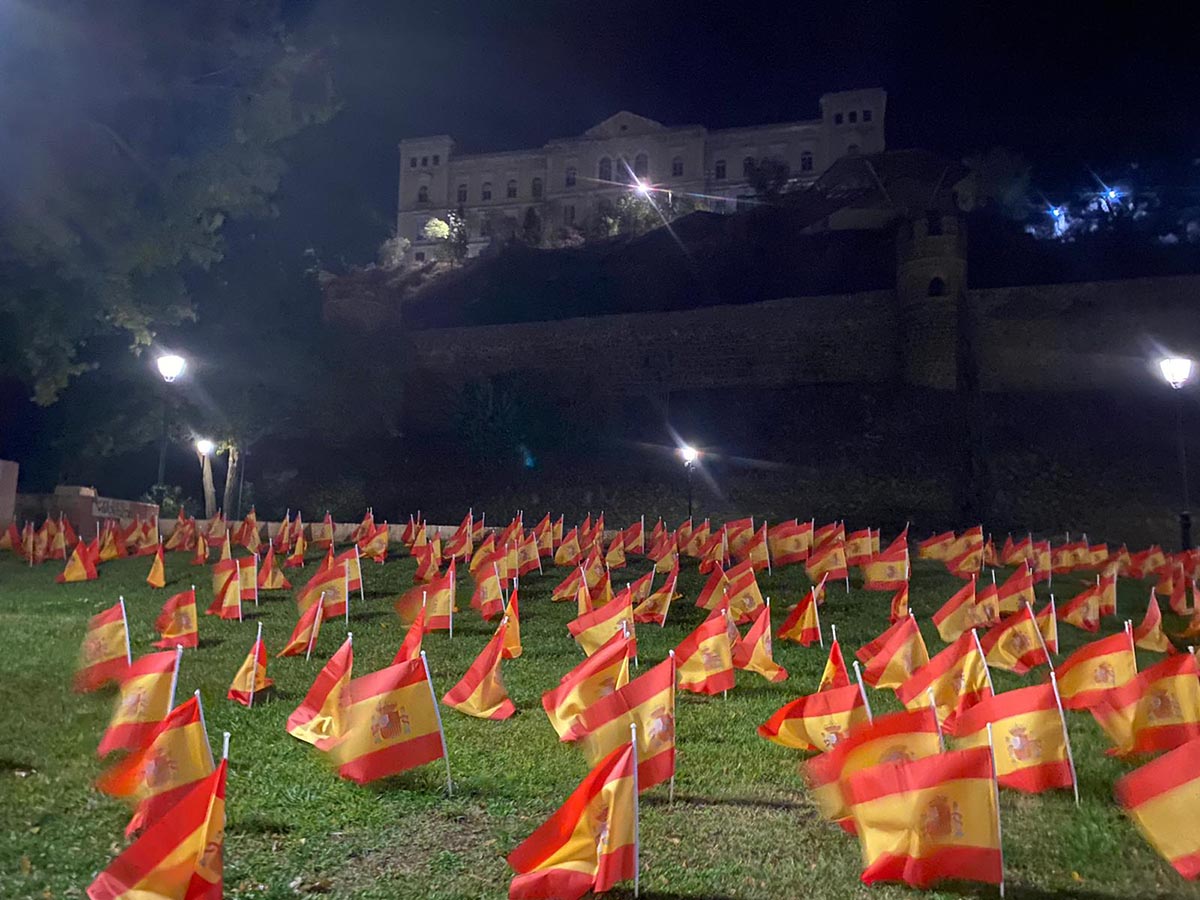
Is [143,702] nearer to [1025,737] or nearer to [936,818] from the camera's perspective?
[936,818]

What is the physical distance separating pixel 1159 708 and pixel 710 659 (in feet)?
11.6

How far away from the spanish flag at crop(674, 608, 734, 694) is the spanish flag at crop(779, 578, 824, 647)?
8.24ft

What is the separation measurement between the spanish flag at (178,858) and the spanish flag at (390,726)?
210 cm

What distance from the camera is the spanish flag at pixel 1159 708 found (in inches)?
259

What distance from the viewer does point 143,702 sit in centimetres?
632

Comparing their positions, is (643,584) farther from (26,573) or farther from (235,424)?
(235,424)

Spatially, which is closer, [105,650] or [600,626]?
[105,650]

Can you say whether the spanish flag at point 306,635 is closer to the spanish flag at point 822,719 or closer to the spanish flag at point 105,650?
the spanish flag at point 105,650

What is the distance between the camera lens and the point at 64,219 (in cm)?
1462

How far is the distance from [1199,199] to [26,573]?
48753 mm

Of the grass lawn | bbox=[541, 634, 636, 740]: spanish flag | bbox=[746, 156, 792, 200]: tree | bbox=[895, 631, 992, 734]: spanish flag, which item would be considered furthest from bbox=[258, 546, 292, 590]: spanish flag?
bbox=[746, 156, 792, 200]: tree

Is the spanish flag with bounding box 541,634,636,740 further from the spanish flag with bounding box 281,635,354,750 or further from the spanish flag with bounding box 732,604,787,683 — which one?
the spanish flag with bounding box 732,604,787,683

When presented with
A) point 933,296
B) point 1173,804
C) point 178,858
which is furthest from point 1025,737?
point 933,296

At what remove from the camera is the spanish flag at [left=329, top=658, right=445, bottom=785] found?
594cm
